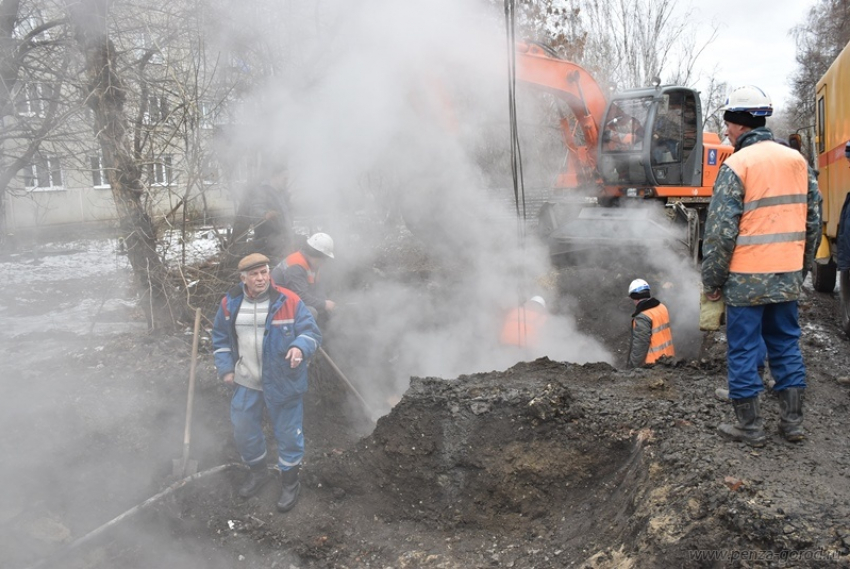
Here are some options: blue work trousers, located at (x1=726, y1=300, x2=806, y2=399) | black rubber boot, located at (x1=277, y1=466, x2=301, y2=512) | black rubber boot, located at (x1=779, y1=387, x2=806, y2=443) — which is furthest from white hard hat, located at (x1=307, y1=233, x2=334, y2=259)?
black rubber boot, located at (x1=779, y1=387, x2=806, y2=443)

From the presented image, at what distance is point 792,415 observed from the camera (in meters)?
3.42

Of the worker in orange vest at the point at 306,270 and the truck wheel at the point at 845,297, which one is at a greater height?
the worker in orange vest at the point at 306,270

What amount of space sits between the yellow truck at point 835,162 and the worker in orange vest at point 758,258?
10.0 feet

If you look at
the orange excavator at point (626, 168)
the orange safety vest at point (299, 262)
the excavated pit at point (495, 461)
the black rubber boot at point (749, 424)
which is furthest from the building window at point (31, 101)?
the black rubber boot at point (749, 424)

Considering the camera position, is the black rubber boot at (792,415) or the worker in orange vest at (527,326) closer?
the black rubber boot at (792,415)

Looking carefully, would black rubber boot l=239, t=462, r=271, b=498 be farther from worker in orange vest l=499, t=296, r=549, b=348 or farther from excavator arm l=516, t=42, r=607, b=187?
excavator arm l=516, t=42, r=607, b=187

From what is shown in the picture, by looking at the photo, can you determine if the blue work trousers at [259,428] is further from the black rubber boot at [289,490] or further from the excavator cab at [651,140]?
the excavator cab at [651,140]

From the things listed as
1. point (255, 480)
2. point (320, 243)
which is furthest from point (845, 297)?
point (255, 480)

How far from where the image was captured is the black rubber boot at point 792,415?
3400mm

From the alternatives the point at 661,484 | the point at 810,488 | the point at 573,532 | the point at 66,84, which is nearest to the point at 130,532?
the point at 573,532

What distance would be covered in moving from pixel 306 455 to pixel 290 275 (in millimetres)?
1534

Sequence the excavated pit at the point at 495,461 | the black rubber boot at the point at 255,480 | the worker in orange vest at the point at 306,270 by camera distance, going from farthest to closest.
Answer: the worker in orange vest at the point at 306,270, the black rubber boot at the point at 255,480, the excavated pit at the point at 495,461

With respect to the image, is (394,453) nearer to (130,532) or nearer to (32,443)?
(130,532)

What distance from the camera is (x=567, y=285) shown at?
8680 millimetres
